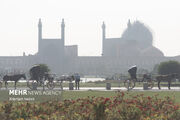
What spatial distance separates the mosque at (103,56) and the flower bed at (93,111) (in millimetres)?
Result: 129865

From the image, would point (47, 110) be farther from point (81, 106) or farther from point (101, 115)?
point (101, 115)

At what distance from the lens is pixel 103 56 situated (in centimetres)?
15788

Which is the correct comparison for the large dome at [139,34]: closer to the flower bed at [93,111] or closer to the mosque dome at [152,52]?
the mosque dome at [152,52]

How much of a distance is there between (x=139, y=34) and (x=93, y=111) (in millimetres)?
169411

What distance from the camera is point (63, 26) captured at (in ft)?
533

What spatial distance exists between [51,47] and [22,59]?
12098mm

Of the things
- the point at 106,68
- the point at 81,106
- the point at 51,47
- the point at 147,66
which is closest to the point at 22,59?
the point at 51,47

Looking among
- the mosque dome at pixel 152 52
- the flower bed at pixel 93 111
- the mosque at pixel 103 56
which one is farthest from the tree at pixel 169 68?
the mosque dome at pixel 152 52

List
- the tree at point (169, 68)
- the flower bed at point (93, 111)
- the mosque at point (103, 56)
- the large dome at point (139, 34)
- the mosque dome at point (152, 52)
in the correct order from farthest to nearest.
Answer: the large dome at point (139, 34) < the mosque dome at point (152, 52) < the mosque at point (103, 56) < the tree at point (169, 68) < the flower bed at point (93, 111)

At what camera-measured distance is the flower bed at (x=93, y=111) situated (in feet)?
31.2

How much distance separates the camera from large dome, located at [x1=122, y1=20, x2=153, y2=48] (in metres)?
177

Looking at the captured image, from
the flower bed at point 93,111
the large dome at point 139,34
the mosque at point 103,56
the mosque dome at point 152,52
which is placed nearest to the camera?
the flower bed at point 93,111

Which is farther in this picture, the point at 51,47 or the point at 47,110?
the point at 51,47

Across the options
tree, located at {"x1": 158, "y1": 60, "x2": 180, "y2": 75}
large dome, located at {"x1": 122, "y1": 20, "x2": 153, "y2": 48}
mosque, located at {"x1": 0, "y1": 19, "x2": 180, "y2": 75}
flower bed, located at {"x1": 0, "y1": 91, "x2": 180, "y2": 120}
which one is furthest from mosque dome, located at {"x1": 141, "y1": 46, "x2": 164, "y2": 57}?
flower bed, located at {"x1": 0, "y1": 91, "x2": 180, "y2": 120}
